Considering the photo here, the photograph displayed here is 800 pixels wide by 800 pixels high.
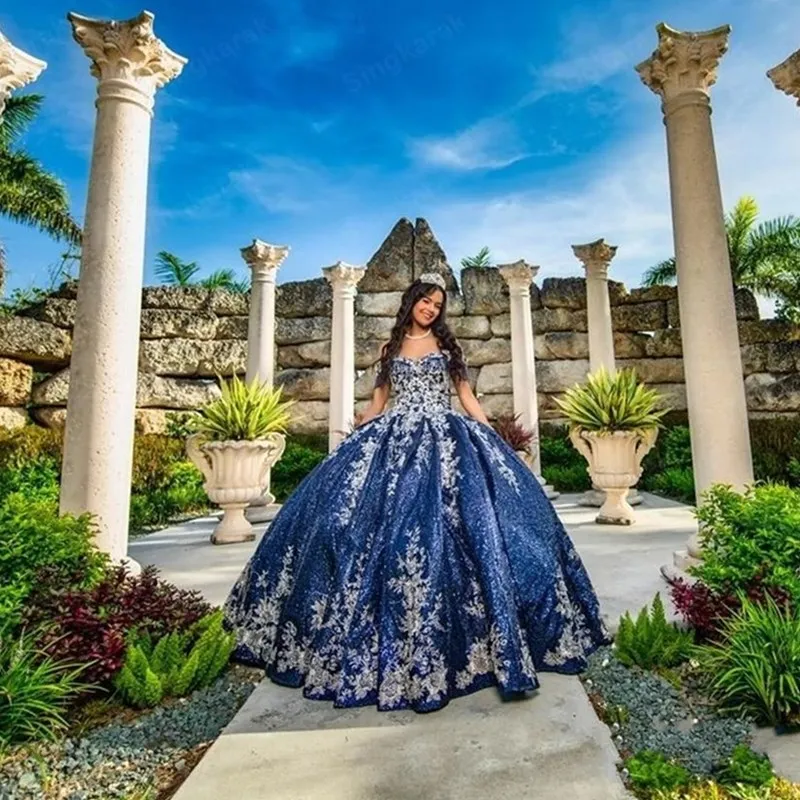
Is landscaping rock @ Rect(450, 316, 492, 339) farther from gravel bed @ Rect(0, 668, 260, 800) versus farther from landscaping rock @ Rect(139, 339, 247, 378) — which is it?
gravel bed @ Rect(0, 668, 260, 800)

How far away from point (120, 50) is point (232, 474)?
3.95 meters

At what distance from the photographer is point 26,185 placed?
13078mm

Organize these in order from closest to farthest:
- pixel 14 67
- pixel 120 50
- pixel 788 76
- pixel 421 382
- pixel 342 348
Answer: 1. pixel 421 382
2. pixel 14 67
3. pixel 120 50
4. pixel 788 76
5. pixel 342 348

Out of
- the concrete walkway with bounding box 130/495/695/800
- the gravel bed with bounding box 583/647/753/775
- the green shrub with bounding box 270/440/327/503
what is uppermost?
the green shrub with bounding box 270/440/327/503

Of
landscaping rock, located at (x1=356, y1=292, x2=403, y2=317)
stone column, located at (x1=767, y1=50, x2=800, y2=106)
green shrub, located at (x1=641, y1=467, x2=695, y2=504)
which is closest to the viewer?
stone column, located at (x1=767, y1=50, x2=800, y2=106)

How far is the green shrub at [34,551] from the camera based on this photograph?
2.50 m

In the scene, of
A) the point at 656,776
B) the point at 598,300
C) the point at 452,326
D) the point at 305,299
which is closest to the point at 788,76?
the point at 656,776

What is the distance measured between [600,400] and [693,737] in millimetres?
5110

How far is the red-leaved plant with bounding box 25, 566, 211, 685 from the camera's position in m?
2.34

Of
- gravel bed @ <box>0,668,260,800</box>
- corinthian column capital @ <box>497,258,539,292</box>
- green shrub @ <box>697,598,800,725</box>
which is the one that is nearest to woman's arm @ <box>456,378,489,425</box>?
green shrub @ <box>697,598,800,725</box>

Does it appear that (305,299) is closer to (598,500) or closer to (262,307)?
(262,307)

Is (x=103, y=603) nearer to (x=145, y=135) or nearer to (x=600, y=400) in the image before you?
(x=145, y=135)

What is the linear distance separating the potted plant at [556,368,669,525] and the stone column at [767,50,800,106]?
125 inches

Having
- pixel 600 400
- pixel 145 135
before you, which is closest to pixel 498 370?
pixel 600 400
